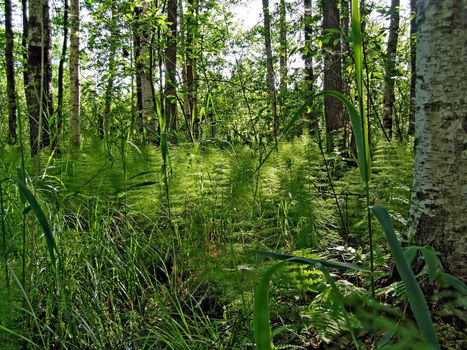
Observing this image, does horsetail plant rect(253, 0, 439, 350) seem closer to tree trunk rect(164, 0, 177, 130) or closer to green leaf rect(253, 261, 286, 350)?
green leaf rect(253, 261, 286, 350)

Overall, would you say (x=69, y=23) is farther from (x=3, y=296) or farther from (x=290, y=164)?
(x=3, y=296)

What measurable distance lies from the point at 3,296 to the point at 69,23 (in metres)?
6.79

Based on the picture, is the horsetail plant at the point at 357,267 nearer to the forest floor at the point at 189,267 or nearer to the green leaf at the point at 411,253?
the forest floor at the point at 189,267

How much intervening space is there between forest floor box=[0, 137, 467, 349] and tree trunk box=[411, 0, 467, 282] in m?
0.17

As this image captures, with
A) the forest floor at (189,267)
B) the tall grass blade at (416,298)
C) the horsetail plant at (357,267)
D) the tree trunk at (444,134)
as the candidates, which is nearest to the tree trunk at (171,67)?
the forest floor at (189,267)

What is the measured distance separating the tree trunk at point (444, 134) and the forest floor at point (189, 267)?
0.55ft

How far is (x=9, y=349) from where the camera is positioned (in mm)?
1281

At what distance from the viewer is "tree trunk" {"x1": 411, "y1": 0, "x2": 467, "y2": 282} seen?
1.73 metres

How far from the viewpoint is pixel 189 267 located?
2.14 meters

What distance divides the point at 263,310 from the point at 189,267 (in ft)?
4.78

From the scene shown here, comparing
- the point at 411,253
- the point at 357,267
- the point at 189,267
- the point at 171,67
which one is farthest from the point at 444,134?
the point at 171,67

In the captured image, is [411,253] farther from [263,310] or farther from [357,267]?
[263,310]

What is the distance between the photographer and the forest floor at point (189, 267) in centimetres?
145

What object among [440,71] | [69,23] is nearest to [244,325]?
[440,71]
